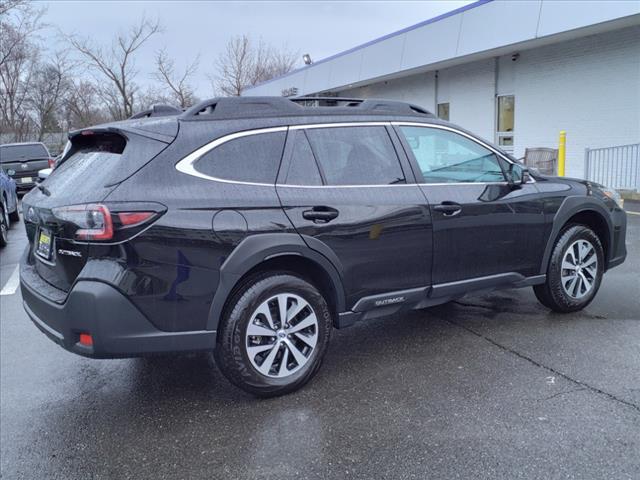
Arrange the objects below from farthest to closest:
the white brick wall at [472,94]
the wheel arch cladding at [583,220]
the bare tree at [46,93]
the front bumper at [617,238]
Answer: the bare tree at [46,93] → the white brick wall at [472,94] → the front bumper at [617,238] → the wheel arch cladding at [583,220]

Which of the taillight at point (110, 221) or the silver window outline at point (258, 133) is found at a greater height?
the silver window outline at point (258, 133)

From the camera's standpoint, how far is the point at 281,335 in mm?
3605

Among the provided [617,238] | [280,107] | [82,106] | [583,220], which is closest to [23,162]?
[280,107]

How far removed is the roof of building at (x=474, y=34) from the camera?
11773 millimetres

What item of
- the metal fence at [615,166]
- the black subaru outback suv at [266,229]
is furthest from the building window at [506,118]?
the black subaru outback suv at [266,229]

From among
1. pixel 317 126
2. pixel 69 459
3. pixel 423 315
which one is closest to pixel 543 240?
pixel 423 315

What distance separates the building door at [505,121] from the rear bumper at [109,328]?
595 inches

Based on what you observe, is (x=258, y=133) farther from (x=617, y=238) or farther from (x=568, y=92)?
(x=568, y=92)

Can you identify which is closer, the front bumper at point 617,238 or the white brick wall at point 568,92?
the front bumper at point 617,238

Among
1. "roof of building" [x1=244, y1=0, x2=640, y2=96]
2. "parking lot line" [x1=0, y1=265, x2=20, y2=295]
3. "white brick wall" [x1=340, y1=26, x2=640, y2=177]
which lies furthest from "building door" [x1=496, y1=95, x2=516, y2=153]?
"parking lot line" [x1=0, y1=265, x2=20, y2=295]

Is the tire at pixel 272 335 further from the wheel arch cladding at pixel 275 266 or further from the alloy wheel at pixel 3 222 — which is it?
the alloy wheel at pixel 3 222

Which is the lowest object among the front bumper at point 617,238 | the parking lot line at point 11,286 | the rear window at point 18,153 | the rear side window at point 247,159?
the parking lot line at point 11,286

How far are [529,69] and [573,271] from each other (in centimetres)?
1186

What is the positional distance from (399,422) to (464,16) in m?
14.2
